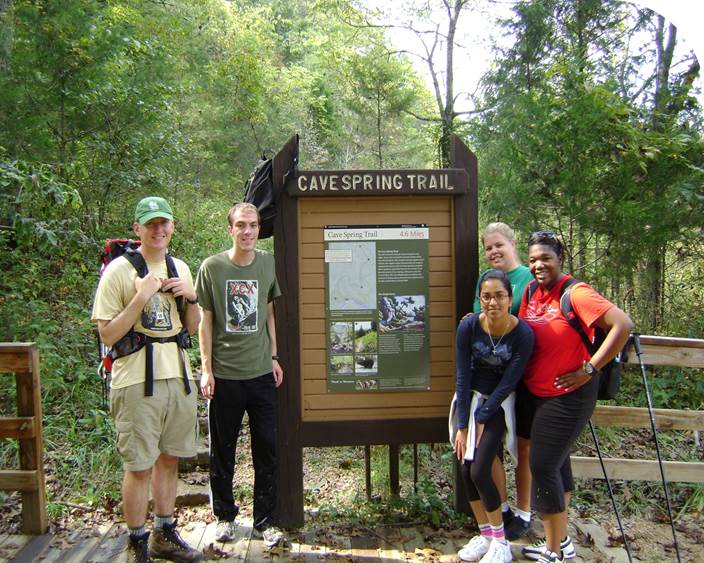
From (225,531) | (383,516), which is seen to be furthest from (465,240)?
(225,531)

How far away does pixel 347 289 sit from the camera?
396 cm

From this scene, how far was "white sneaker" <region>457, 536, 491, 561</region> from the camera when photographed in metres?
3.47

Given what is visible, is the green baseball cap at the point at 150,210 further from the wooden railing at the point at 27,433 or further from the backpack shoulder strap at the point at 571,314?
the backpack shoulder strap at the point at 571,314

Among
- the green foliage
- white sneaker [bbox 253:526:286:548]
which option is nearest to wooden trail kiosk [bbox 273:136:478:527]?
white sneaker [bbox 253:526:286:548]

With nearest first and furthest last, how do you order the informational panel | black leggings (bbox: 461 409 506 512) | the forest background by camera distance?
1. black leggings (bbox: 461 409 506 512)
2. the informational panel
3. the forest background

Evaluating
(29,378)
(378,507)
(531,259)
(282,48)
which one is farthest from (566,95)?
(282,48)

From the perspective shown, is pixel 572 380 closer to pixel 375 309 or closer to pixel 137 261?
pixel 375 309

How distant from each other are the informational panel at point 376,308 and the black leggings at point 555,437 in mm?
976

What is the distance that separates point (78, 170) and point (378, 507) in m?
5.86

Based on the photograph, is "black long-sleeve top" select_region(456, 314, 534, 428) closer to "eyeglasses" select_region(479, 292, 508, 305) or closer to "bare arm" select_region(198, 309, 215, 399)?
"eyeglasses" select_region(479, 292, 508, 305)

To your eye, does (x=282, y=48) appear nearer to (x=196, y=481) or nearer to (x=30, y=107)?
(x=30, y=107)

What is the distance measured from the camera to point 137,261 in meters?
3.25

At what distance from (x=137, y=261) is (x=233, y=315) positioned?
63cm

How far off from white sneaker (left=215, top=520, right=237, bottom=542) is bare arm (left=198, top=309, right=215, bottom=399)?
837mm
